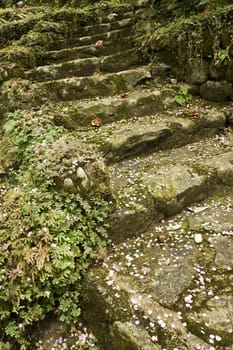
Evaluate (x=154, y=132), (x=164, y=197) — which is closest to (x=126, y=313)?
(x=164, y=197)

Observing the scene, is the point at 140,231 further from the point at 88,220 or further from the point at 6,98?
the point at 6,98

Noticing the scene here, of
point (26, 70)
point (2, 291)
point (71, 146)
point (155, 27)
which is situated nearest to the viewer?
point (2, 291)

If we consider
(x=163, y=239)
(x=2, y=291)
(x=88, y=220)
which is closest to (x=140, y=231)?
(x=163, y=239)

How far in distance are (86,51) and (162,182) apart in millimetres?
2554

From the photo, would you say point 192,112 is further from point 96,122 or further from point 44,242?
point 44,242

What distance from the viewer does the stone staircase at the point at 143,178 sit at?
6.19ft

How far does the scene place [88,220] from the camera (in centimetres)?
225

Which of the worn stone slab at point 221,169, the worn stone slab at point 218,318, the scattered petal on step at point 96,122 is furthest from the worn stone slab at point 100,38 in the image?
the worn stone slab at point 218,318

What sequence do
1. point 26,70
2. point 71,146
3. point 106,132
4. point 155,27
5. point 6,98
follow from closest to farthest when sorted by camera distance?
point 71,146 → point 106,132 → point 6,98 → point 26,70 → point 155,27

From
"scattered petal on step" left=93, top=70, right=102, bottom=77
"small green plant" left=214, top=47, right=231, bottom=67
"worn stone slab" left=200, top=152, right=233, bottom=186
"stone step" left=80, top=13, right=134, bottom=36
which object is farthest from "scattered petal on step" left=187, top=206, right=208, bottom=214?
"stone step" left=80, top=13, right=134, bottom=36

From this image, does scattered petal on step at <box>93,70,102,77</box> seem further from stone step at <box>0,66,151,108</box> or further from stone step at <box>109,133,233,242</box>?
stone step at <box>109,133,233,242</box>

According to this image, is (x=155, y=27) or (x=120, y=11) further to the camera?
(x=120, y=11)

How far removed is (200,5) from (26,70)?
2.51m

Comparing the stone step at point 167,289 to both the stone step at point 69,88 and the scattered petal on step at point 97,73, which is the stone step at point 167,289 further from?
the scattered petal on step at point 97,73
